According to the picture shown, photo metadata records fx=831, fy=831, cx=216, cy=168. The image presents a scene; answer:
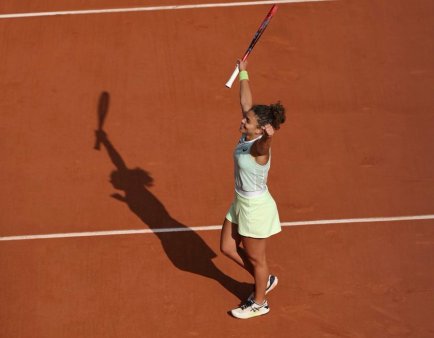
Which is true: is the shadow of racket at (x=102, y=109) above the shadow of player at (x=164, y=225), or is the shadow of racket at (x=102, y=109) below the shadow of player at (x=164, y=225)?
above

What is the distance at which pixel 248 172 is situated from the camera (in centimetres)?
712

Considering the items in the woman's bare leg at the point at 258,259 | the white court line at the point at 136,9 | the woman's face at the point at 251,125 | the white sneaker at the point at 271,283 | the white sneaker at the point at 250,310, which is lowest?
the white sneaker at the point at 250,310

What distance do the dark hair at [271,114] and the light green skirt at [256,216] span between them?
29.3 inches

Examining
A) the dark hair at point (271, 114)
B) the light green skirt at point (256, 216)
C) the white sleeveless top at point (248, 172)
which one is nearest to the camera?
the dark hair at point (271, 114)

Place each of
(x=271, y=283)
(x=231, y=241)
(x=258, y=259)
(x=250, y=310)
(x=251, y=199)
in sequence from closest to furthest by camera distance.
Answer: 1. (x=251, y=199)
2. (x=258, y=259)
3. (x=231, y=241)
4. (x=250, y=310)
5. (x=271, y=283)

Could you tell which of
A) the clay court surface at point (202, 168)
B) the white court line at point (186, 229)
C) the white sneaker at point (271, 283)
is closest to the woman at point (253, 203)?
the white sneaker at point (271, 283)

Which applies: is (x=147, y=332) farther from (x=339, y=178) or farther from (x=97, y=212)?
(x=339, y=178)

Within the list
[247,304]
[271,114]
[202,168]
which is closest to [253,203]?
[271,114]

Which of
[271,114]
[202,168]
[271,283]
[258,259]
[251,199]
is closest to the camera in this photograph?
[271,114]

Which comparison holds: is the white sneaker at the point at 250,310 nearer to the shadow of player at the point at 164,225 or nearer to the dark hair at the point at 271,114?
the shadow of player at the point at 164,225

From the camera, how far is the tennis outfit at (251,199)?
23.4 feet

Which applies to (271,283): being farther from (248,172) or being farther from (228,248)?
(248,172)

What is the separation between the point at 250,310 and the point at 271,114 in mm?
2131

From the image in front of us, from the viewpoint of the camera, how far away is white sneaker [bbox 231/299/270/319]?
7.98 meters
